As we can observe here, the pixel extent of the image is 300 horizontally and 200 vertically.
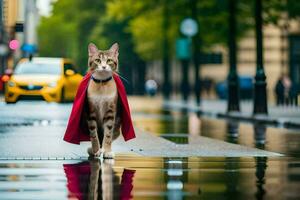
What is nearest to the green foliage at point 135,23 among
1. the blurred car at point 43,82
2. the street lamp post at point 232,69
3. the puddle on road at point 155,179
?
the street lamp post at point 232,69

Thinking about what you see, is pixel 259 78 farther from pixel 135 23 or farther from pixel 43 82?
pixel 135 23

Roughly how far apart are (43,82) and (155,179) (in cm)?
2542

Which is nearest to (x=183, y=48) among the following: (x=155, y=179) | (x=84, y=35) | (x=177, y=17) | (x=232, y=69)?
(x=177, y=17)

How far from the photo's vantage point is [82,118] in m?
15.6

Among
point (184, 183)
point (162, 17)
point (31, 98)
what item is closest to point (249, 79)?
point (162, 17)

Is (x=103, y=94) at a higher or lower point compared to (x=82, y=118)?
higher

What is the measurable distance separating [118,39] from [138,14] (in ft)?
89.6

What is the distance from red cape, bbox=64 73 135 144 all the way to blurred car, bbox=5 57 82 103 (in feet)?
71.5

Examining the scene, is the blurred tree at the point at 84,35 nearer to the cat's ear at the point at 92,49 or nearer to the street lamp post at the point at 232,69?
the street lamp post at the point at 232,69

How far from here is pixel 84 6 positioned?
107438 millimetres

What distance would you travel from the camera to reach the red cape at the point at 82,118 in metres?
15.4

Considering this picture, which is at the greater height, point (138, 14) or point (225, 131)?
point (138, 14)

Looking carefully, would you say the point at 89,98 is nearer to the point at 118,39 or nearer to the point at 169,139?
the point at 169,139

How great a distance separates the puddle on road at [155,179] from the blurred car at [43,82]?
21.9 metres
